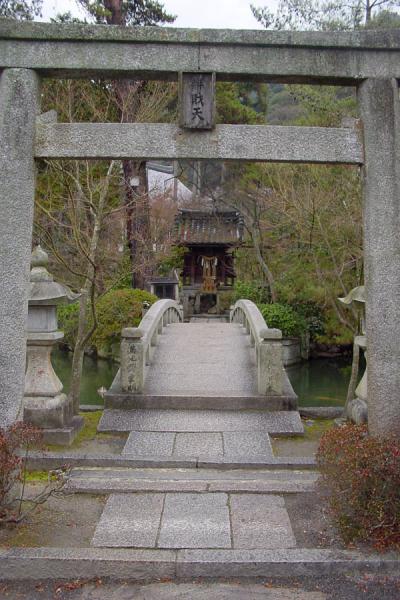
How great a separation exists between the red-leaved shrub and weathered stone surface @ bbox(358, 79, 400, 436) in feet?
9.94

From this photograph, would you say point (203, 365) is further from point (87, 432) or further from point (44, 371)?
point (44, 371)

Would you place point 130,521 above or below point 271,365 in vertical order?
below

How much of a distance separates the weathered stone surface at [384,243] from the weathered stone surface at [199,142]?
0.68 ft

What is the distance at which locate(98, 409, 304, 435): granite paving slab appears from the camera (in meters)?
7.09

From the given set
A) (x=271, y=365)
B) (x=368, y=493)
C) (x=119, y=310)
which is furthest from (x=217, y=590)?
(x=119, y=310)

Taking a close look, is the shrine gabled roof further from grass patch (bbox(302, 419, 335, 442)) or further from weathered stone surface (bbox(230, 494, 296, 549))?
weathered stone surface (bbox(230, 494, 296, 549))

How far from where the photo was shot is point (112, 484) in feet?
16.8

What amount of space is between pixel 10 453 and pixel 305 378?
17.8 meters

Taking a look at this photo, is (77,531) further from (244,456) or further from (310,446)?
(310,446)

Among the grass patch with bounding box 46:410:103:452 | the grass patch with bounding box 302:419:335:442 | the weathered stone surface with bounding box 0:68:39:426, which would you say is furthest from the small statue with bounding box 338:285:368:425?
the weathered stone surface with bounding box 0:68:39:426

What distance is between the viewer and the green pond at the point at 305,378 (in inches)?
690

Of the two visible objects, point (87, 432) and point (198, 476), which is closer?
point (198, 476)

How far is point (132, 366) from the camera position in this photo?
318 inches

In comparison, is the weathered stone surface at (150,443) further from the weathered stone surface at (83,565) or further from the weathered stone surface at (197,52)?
the weathered stone surface at (197,52)
